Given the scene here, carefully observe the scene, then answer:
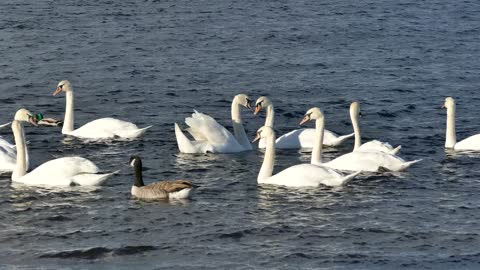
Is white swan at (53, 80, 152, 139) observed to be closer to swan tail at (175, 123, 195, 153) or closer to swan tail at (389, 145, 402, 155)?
swan tail at (175, 123, 195, 153)

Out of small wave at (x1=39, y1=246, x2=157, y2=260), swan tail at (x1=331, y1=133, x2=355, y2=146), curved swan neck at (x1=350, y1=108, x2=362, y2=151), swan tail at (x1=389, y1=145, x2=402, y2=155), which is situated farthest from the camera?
swan tail at (x1=331, y1=133, x2=355, y2=146)

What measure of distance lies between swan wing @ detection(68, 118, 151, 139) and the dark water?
32 centimetres

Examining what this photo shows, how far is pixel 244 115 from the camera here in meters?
28.7

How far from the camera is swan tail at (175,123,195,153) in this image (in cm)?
2441

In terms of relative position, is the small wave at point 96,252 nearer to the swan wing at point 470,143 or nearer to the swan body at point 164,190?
the swan body at point 164,190

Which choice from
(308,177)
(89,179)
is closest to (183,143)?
(89,179)

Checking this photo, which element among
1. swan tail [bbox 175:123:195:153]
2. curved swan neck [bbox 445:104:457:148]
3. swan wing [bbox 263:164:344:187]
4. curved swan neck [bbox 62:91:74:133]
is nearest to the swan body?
swan wing [bbox 263:164:344:187]

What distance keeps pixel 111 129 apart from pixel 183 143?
194 centimetres

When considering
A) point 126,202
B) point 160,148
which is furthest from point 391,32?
point 126,202

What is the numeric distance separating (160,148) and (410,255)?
27.4ft

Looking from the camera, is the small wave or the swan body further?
the swan body

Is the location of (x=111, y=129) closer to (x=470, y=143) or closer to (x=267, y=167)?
(x=267, y=167)

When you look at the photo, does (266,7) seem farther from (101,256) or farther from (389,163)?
(101,256)

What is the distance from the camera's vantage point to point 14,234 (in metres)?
19.0
